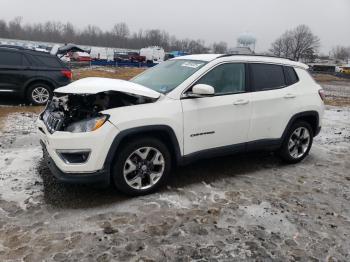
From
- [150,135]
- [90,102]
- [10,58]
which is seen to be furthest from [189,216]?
[10,58]

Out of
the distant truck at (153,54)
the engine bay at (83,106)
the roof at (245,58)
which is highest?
the distant truck at (153,54)

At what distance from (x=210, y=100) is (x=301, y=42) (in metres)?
110

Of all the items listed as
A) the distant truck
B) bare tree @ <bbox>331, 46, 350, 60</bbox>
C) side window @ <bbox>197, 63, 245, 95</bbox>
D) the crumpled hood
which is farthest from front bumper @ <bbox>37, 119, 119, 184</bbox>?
bare tree @ <bbox>331, 46, 350, 60</bbox>

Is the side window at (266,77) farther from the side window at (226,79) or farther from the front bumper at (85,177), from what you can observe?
the front bumper at (85,177)

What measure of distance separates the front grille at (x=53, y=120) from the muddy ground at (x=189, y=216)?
817 millimetres

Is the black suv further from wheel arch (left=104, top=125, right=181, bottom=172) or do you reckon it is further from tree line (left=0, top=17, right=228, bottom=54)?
tree line (left=0, top=17, right=228, bottom=54)

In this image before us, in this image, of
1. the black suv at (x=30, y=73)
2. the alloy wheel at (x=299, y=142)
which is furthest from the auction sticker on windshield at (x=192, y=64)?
the black suv at (x=30, y=73)

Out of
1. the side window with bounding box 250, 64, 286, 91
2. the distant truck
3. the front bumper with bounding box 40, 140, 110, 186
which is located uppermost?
the distant truck

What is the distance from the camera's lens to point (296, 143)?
20.5 feet

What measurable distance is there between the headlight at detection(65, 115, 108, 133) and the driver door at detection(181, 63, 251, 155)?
107 cm

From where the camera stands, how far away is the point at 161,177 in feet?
15.5

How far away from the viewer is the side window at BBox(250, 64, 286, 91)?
554 cm

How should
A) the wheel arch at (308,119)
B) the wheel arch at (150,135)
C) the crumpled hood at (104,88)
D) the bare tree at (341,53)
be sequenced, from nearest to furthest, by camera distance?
1. the wheel arch at (150,135)
2. the crumpled hood at (104,88)
3. the wheel arch at (308,119)
4. the bare tree at (341,53)

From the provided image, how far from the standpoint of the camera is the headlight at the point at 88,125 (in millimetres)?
4160
